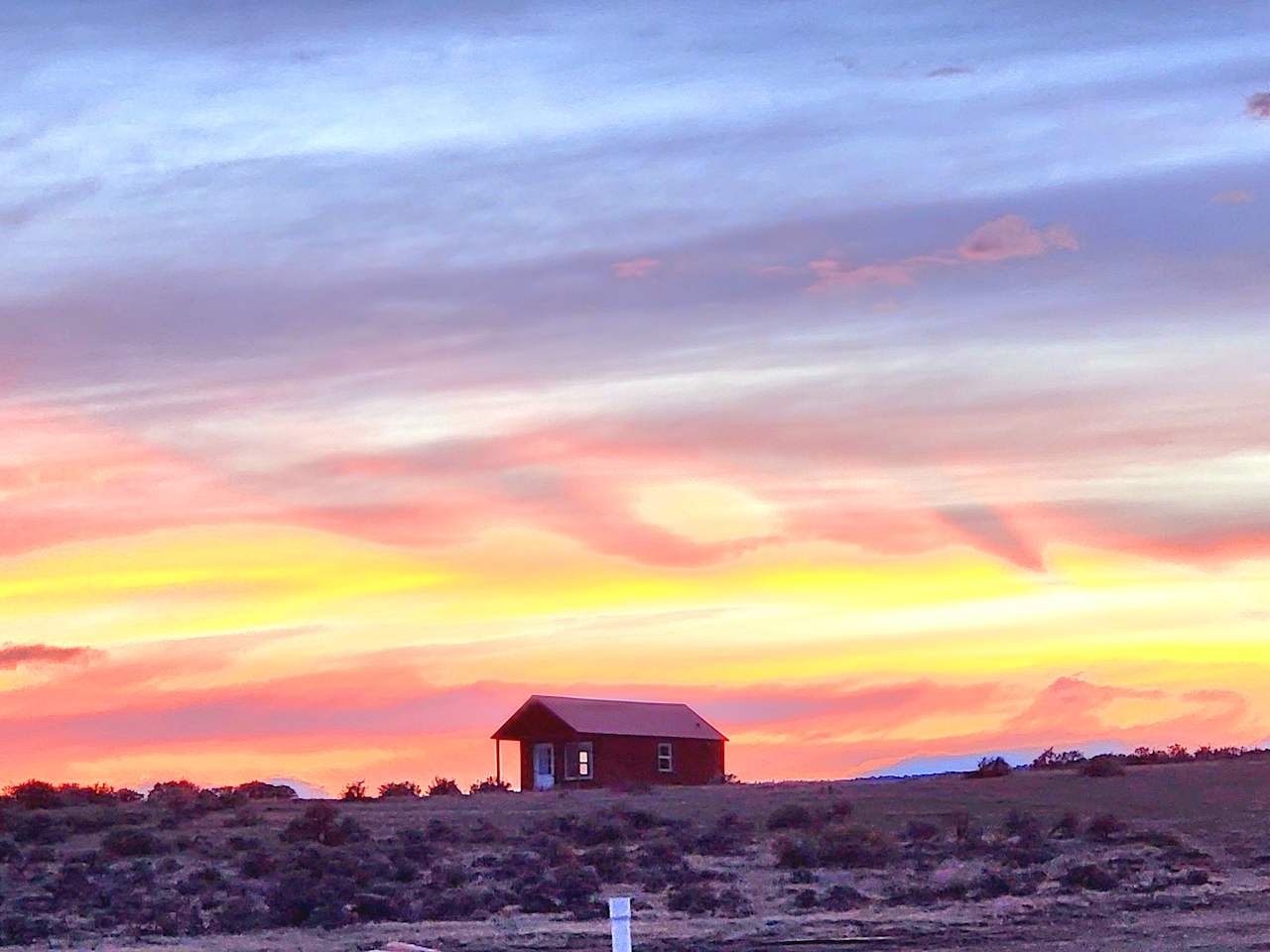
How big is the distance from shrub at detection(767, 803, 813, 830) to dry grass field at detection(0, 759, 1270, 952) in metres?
0.06

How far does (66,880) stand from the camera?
37.9 meters

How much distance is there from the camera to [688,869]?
37000 mm

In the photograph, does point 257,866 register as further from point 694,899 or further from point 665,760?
point 665,760

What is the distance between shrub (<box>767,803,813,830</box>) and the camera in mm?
45375

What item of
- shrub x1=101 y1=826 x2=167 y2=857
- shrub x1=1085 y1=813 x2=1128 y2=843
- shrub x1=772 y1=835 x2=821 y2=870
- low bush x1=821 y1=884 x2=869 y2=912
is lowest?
low bush x1=821 y1=884 x2=869 y2=912

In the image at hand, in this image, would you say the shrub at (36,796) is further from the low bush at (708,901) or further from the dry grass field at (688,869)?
the low bush at (708,901)

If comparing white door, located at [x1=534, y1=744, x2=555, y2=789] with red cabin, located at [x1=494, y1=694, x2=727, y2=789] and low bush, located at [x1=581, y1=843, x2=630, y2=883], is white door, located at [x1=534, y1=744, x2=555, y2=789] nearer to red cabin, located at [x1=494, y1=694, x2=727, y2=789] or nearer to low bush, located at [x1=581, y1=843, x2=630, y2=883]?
red cabin, located at [x1=494, y1=694, x2=727, y2=789]

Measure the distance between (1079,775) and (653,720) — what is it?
19465 millimetres

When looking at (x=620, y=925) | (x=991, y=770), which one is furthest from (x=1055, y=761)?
(x=620, y=925)

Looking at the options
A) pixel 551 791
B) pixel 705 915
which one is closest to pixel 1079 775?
pixel 551 791

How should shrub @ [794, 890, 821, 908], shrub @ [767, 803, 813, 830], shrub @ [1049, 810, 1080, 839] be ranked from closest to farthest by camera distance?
shrub @ [794, 890, 821, 908] < shrub @ [1049, 810, 1080, 839] < shrub @ [767, 803, 813, 830]

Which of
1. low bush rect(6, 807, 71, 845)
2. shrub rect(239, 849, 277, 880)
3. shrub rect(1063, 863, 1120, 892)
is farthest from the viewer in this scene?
low bush rect(6, 807, 71, 845)

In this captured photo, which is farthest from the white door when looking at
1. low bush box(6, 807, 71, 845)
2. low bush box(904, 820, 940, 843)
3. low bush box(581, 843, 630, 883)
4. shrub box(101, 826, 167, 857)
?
low bush box(581, 843, 630, 883)

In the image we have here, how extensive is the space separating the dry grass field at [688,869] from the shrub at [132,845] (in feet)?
0.20
